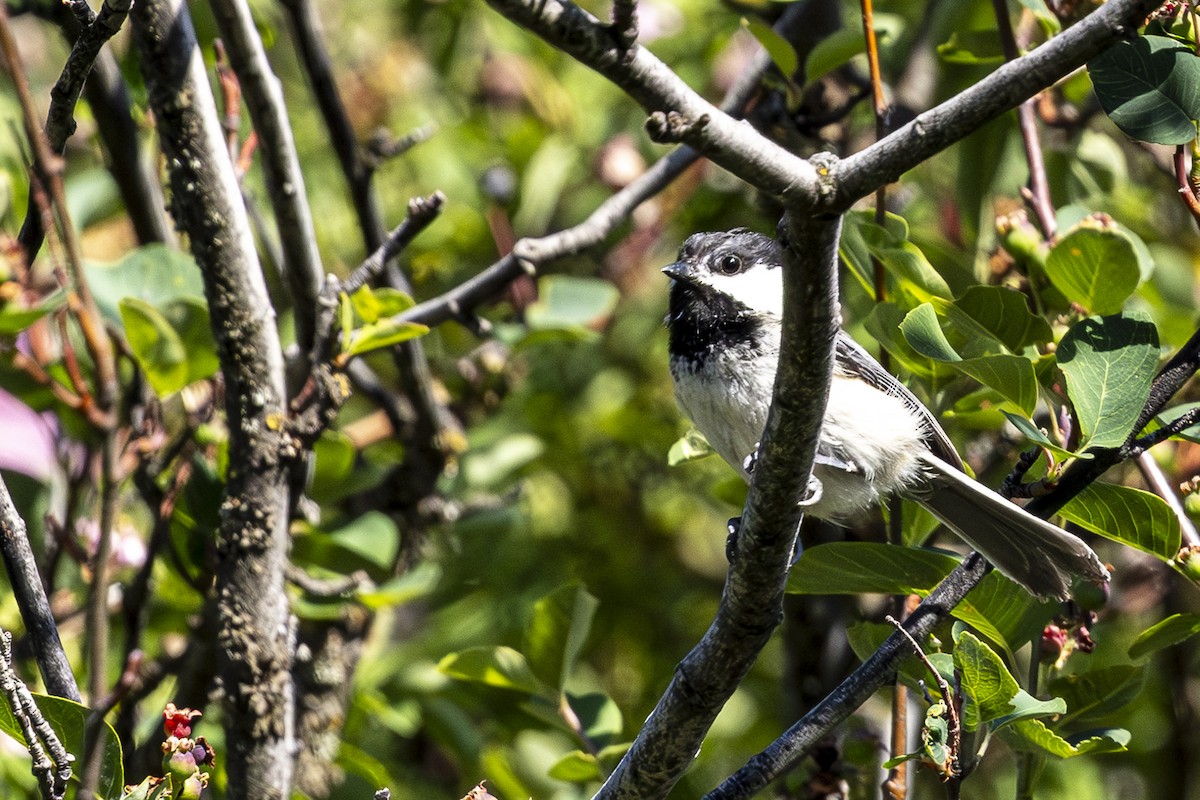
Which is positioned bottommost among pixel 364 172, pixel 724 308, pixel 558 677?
pixel 558 677

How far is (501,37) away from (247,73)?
2.11 metres

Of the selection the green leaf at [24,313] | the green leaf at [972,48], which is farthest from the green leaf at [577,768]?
the green leaf at [972,48]

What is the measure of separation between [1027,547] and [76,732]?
1.70m

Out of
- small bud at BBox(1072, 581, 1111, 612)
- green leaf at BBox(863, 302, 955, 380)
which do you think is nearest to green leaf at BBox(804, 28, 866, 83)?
green leaf at BBox(863, 302, 955, 380)

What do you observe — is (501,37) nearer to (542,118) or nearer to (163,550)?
(542,118)

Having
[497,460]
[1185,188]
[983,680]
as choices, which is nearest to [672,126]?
[983,680]

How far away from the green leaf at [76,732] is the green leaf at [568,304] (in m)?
1.61

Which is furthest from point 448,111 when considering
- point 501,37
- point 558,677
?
point 558,677

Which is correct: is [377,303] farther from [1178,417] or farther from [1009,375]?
[1178,417]

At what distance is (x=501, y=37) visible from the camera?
4.42 metres

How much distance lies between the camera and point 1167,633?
2.07 meters

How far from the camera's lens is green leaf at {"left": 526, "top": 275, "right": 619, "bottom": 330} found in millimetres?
3127

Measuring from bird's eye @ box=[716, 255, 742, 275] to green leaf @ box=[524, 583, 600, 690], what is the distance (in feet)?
2.88

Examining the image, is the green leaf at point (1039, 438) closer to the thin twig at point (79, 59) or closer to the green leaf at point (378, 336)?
the green leaf at point (378, 336)
